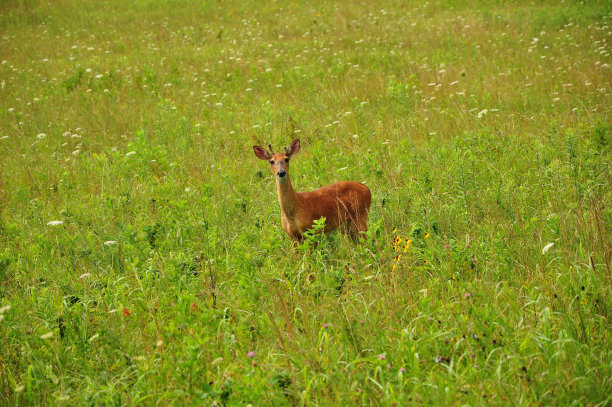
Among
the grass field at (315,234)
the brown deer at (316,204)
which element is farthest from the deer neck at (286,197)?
the grass field at (315,234)

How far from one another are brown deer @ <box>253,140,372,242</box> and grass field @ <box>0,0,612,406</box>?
0.99 ft

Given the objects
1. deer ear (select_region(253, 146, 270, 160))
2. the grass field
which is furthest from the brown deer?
the grass field

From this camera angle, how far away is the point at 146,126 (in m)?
9.80

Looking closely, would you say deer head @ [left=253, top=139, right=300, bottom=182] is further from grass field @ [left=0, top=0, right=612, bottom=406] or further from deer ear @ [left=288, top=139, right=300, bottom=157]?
grass field @ [left=0, top=0, right=612, bottom=406]

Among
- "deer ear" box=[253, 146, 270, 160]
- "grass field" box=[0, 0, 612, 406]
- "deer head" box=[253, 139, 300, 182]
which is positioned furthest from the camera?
"deer ear" box=[253, 146, 270, 160]

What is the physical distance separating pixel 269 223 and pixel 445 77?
19.4ft

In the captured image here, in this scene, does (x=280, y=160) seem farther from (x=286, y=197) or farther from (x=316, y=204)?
(x=316, y=204)

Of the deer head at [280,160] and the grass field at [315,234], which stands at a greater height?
the deer head at [280,160]

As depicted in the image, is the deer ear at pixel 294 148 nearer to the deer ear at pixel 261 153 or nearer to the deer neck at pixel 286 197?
the deer ear at pixel 261 153

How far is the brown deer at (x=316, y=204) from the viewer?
5.28 meters

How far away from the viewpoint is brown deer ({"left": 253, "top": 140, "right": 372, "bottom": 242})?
208 inches

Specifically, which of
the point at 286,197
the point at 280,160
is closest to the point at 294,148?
the point at 280,160

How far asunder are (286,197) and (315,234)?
0.77 meters

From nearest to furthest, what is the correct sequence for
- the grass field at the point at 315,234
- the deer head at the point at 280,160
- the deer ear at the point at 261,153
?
the grass field at the point at 315,234, the deer head at the point at 280,160, the deer ear at the point at 261,153
